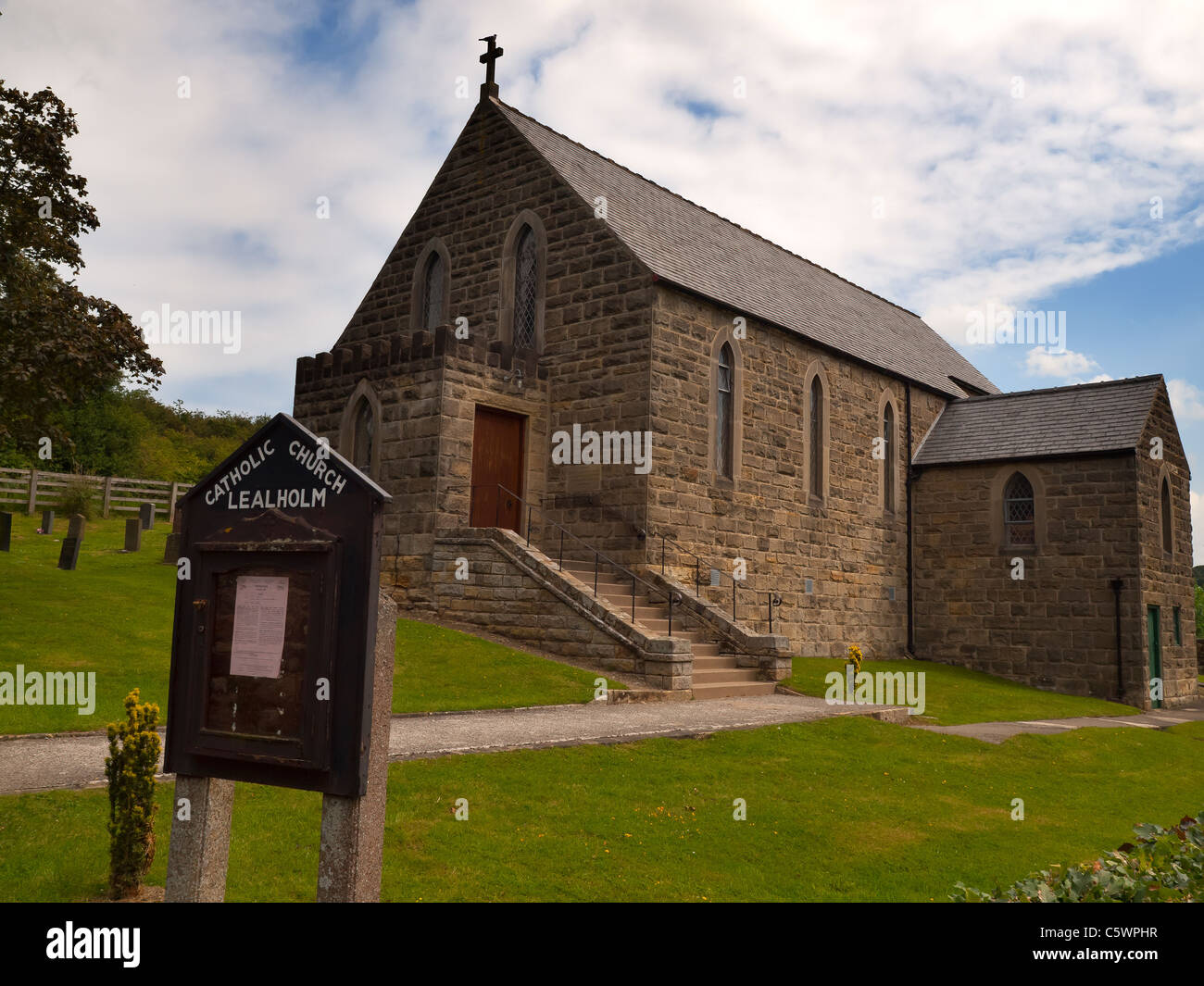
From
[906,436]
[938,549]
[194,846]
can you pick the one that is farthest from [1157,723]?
[194,846]

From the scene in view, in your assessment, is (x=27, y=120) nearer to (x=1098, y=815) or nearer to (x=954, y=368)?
(x=1098, y=815)

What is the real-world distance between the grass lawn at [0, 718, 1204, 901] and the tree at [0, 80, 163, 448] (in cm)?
883

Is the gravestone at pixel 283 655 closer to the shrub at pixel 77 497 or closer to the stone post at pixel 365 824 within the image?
the stone post at pixel 365 824

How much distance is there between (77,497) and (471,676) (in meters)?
23.7

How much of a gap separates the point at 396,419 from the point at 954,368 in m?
21.4

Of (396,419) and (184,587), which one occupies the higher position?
(396,419)

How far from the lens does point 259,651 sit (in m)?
4.68

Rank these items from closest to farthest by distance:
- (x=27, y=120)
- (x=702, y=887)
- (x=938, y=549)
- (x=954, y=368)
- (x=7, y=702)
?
(x=702, y=887)
(x=7, y=702)
(x=27, y=120)
(x=938, y=549)
(x=954, y=368)

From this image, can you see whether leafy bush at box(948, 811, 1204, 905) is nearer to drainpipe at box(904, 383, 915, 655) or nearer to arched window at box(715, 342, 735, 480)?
arched window at box(715, 342, 735, 480)

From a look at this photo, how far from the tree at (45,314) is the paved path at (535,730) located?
21.6ft

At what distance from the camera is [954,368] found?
32.9 m

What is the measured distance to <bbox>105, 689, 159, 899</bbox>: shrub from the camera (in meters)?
5.50

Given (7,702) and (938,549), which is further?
(938,549)

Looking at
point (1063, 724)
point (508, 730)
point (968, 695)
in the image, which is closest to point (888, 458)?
point (968, 695)
